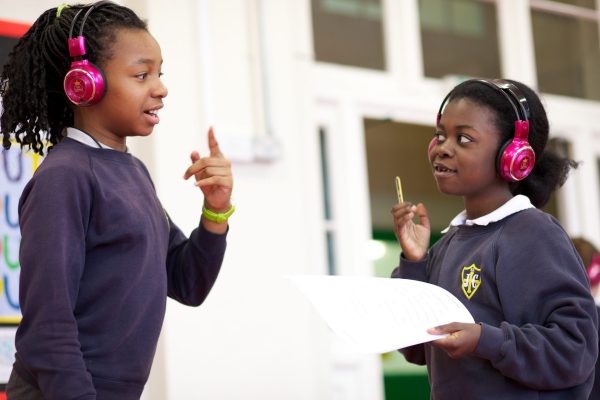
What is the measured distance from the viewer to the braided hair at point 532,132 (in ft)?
6.32

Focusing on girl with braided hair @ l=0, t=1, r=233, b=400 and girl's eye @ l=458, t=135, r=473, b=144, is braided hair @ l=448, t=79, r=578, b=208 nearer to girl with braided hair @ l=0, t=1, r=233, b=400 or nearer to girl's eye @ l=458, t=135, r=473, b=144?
girl's eye @ l=458, t=135, r=473, b=144

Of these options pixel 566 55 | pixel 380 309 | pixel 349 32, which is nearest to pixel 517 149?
pixel 380 309

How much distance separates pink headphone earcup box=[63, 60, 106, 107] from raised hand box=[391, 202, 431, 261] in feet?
2.29

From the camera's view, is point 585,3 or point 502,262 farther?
point 585,3

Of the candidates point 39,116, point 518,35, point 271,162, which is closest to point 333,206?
point 271,162

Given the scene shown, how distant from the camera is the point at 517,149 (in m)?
1.85

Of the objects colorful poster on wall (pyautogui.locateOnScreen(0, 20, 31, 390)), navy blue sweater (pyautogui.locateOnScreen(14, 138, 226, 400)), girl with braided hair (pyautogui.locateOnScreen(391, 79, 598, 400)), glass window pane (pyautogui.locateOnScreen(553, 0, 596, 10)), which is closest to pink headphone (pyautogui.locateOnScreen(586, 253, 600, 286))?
girl with braided hair (pyautogui.locateOnScreen(391, 79, 598, 400))

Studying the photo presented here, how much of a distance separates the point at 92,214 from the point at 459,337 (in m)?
0.70

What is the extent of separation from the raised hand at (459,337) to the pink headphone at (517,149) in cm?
37

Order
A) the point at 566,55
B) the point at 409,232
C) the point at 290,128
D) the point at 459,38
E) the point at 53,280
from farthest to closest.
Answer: the point at 566,55 < the point at 459,38 < the point at 290,128 < the point at 409,232 < the point at 53,280

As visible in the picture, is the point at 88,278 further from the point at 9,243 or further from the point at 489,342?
the point at 9,243

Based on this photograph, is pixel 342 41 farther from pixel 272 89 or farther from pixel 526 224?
pixel 526 224

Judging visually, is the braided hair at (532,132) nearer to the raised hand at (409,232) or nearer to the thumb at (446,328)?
the raised hand at (409,232)

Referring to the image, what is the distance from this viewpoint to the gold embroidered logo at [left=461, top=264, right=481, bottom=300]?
1823 mm
